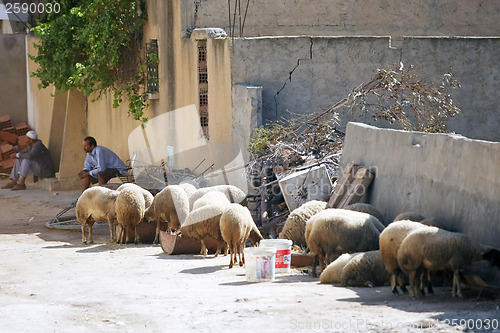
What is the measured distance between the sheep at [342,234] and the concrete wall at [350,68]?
498 centimetres

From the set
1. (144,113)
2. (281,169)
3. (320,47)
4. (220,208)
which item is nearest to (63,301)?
(220,208)

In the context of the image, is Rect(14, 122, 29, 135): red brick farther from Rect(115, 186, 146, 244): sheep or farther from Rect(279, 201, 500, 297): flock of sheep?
Rect(279, 201, 500, 297): flock of sheep

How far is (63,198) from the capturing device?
1773 cm

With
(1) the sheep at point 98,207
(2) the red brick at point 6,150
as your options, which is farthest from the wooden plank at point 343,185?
(2) the red brick at point 6,150

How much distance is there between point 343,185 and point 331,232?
1942mm

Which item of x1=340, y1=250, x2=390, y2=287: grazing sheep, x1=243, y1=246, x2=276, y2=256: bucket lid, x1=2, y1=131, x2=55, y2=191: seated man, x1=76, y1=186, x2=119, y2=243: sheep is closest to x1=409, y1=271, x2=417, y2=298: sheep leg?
x1=340, y1=250, x2=390, y2=287: grazing sheep

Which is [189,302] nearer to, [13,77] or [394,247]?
[394,247]

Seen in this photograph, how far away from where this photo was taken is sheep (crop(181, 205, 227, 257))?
9656mm

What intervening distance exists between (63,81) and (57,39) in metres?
0.90

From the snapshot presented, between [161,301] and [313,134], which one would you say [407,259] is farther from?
[313,134]

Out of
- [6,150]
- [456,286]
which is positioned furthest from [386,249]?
[6,150]

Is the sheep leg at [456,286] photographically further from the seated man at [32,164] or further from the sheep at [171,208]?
the seated man at [32,164]

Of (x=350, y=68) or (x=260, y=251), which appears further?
(x=350, y=68)

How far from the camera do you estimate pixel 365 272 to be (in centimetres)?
756
